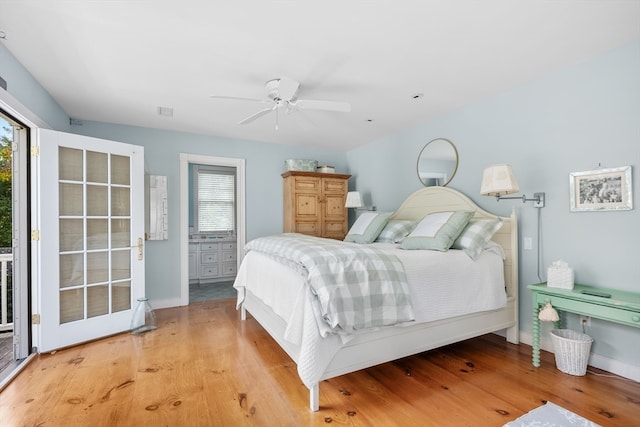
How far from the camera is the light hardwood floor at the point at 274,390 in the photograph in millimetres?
1755

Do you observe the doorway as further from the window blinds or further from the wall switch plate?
the wall switch plate

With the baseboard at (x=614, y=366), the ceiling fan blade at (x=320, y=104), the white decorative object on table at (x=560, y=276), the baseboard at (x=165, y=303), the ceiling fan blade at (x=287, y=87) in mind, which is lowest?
the baseboard at (x=165, y=303)

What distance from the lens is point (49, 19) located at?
1.84 metres

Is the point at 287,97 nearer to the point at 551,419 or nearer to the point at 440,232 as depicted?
the point at 440,232

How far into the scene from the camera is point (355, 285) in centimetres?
192

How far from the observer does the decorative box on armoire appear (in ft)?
15.2

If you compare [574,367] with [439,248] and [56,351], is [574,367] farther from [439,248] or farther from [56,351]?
[56,351]

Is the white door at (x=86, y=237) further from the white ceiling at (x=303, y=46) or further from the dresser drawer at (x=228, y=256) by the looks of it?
the dresser drawer at (x=228, y=256)

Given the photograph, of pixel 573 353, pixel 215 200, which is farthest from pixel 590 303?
pixel 215 200

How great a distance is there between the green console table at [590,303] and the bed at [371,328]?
306 millimetres

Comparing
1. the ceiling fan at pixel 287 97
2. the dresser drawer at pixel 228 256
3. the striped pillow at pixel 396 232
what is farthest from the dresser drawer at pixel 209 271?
the ceiling fan at pixel 287 97

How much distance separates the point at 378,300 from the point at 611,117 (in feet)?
7.32

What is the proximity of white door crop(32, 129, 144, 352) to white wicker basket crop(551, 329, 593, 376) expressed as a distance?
3860 millimetres

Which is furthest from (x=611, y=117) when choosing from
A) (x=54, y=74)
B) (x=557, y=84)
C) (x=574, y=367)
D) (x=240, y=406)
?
(x=54, y=74)
